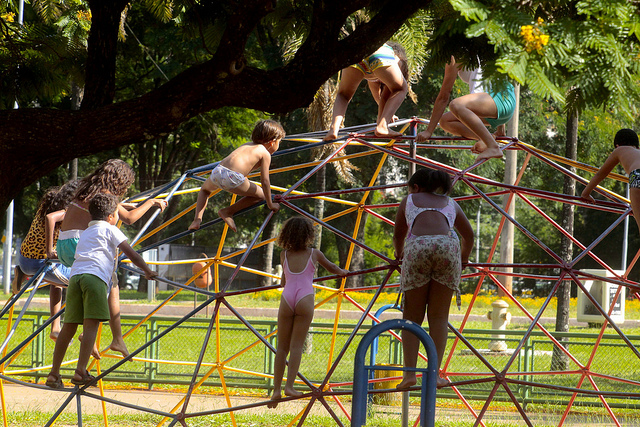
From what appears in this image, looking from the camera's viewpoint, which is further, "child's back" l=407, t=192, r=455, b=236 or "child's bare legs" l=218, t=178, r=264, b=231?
"child's bare legs" l=218, t=178, r=264, b=231

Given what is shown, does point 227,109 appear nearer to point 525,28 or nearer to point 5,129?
point 5,129

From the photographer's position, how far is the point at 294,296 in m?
4.93

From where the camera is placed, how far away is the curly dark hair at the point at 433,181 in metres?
4.61

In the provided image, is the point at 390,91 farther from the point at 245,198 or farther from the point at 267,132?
the point at 245,198

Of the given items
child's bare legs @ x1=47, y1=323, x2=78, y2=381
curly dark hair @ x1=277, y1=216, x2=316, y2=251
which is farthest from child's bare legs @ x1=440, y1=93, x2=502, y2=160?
child's bare legs @ x1=47, y1=323, x2=78, y2=381

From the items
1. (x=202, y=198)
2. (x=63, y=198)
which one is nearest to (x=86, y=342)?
(x=202, y=198)

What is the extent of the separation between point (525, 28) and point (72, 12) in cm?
991

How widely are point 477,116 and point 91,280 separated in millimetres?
3312

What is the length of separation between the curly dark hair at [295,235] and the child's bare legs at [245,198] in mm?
595

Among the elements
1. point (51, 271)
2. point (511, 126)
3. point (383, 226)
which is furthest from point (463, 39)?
point (383, 226)

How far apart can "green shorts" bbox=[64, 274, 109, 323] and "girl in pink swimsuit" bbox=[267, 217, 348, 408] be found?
1162 mm

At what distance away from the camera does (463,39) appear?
3631mm

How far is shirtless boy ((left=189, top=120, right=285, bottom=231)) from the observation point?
543cm

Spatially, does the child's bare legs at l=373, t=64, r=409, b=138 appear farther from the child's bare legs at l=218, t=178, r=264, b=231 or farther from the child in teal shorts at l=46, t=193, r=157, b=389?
the child in teal shorts at l=46, t=193, r=157, b=389
